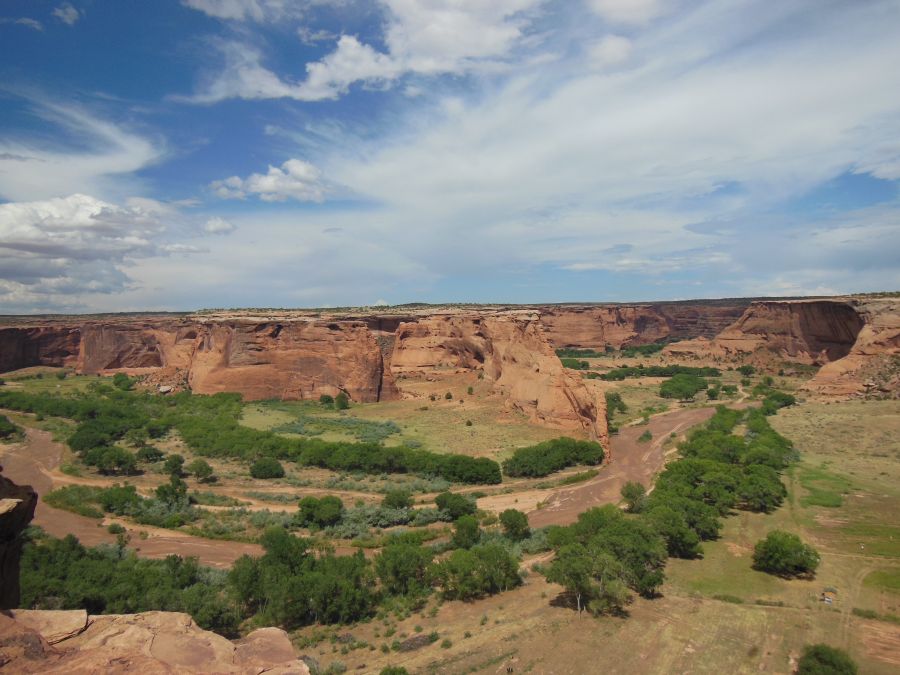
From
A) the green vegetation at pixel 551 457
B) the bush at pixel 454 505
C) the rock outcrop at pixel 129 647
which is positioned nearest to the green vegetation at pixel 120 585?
the bush at pixel 454 505

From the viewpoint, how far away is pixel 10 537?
21.2ft

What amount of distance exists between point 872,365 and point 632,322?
68.4 metres

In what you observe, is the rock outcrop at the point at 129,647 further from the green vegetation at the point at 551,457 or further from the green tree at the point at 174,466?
the green tree at the point at 174,466

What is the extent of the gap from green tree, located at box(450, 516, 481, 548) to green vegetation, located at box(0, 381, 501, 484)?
895cm

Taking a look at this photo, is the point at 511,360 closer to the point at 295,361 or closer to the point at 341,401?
the point at 341,401

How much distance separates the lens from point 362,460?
3497cm

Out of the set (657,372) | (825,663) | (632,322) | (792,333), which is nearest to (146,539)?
(825,663)

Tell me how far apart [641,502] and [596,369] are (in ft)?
206

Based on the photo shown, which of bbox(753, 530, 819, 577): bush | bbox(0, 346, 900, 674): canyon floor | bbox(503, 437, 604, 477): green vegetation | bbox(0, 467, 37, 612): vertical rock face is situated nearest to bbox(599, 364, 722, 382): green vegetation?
bbox(0, 346, 900, 674): canyon floor

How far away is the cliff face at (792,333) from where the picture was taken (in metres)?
65.9

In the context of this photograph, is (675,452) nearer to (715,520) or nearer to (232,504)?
(715,520)

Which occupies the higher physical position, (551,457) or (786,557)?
(551,457)

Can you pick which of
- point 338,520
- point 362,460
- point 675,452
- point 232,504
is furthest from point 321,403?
point 675,452

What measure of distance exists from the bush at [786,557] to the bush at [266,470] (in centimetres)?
2622
